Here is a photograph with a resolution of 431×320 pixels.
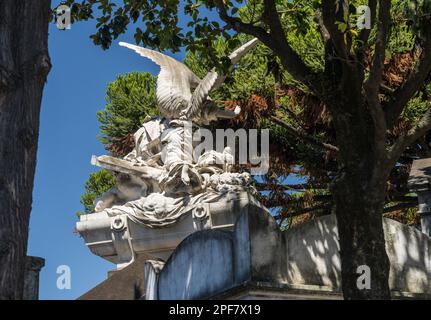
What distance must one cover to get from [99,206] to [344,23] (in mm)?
6841

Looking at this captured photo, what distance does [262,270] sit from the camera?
10.9 meters

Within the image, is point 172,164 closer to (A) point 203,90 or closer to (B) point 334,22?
(A) point 203,90

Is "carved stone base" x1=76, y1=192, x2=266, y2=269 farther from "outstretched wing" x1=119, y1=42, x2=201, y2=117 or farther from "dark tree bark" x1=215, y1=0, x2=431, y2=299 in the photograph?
"dark tree bark" x1=215, y1=0, x2=431, y2=299

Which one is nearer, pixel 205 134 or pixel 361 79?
pixel 361 79

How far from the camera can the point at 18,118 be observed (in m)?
9.23

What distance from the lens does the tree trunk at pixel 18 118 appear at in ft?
28.4

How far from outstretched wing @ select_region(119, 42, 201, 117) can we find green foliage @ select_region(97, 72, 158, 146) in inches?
478

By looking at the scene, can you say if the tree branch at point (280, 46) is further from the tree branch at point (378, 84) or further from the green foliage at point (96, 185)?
the green foliage at point (96, 185)

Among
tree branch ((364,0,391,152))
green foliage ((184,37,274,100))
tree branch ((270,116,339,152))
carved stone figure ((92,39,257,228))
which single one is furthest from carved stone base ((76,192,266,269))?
green foliage ((184,37,274,100))

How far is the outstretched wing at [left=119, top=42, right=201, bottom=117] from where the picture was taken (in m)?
17.2

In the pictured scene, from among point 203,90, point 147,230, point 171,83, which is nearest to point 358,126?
point 147,230

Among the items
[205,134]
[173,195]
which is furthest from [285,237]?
[205,134]

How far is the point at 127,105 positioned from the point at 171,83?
44.7ft

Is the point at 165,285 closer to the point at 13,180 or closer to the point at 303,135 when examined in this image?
the point at 13,180
